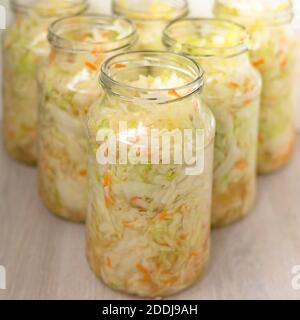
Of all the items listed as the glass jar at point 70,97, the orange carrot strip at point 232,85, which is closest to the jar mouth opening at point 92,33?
the glass jar at point 70,97

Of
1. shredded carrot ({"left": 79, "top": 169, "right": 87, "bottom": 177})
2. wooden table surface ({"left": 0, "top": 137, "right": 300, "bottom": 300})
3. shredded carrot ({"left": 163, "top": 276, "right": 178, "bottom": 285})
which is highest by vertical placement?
shredded carrot ({"left": 79, "top": 169, "right": 87, "bottom": 177})

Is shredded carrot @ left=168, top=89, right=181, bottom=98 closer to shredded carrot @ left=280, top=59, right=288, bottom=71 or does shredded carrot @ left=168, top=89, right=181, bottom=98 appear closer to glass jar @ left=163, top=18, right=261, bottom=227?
glass jar @ left=163, top=18, right=261, bottom=227

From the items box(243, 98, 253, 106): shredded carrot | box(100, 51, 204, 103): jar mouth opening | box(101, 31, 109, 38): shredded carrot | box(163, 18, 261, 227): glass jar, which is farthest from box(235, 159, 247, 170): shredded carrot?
box(101, 31, 109, 38): shredded carrot

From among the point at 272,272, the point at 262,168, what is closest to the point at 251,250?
the point at 272,272

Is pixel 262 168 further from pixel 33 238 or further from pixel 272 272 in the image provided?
pixel 33 238

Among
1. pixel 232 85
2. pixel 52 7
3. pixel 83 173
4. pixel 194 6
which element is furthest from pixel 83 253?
pixel 194 6

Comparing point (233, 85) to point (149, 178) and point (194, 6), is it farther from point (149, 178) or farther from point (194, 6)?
point (194, 6)

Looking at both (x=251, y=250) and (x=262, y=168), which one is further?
(x=262, y=168)
